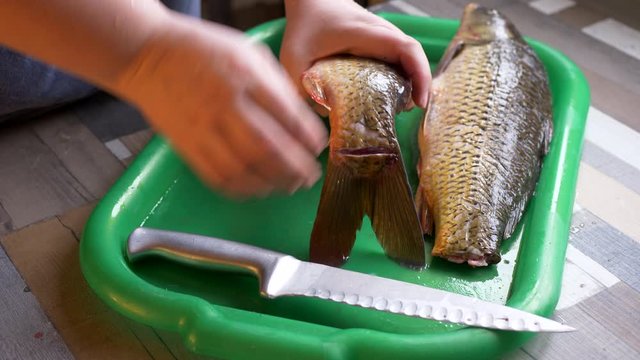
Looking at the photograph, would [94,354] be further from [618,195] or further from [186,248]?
[618,195]

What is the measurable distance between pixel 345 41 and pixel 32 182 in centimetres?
45

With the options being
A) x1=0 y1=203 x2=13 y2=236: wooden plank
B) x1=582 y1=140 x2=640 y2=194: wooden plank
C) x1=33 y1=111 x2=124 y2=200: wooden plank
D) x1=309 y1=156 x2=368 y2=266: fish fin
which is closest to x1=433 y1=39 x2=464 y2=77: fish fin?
x1=582 y1=140 x2=640 y2=194: wooden plank

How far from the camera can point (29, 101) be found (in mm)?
1125

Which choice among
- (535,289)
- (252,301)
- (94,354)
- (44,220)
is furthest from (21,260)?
(535,289)

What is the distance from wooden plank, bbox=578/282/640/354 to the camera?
833mm

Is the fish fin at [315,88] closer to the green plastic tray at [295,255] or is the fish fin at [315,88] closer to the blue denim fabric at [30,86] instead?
the green plastic tray at [295,255]

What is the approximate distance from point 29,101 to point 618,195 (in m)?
0.81

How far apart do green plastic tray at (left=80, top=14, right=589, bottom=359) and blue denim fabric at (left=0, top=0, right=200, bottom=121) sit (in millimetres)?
238

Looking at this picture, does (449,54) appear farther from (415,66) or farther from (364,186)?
(364,186)

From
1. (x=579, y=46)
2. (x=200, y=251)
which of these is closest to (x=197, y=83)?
(x=200, y=251)

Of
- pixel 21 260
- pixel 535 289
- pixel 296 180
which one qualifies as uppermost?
pixel 296 180

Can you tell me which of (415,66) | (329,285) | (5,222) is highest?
(415,66)

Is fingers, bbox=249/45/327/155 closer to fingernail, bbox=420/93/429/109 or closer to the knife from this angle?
the knife

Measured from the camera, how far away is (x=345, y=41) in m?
0.97
